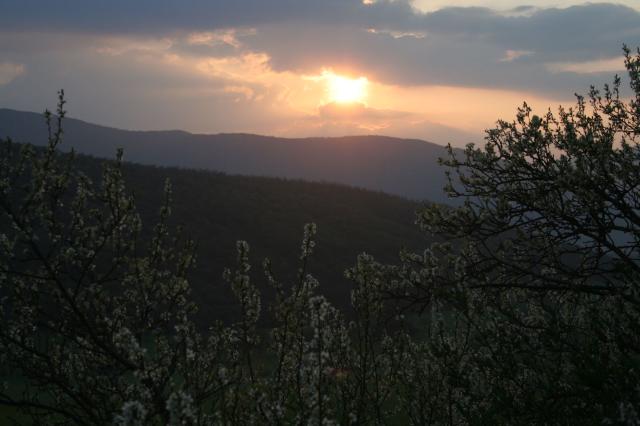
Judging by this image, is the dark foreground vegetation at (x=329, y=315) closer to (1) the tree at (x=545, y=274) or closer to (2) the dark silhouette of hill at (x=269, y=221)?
(1) the tree at (x=545, y=274)

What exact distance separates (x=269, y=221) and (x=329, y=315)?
44533 mm

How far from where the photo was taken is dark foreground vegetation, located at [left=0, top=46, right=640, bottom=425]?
4012 millimetres

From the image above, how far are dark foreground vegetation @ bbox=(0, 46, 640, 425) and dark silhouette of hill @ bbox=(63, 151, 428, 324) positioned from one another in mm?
25473

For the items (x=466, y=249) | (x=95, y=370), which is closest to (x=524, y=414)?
(x=466, y=249)

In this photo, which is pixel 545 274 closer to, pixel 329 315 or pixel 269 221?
pixel 329 315

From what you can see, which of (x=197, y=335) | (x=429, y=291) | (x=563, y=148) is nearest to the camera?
(x=197, y=335)

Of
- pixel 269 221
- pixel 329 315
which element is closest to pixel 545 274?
pixel 329 315

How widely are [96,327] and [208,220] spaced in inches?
1718

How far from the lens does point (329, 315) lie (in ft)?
18.9

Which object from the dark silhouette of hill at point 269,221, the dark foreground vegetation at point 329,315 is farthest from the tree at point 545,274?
the dark silhouette of hill at point 269,221

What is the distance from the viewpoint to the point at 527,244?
668cm

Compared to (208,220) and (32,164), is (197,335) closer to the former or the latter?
(32,164)

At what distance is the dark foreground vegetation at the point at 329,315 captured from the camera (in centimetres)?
401

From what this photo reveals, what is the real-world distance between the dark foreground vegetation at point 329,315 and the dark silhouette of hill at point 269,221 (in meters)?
25.5
